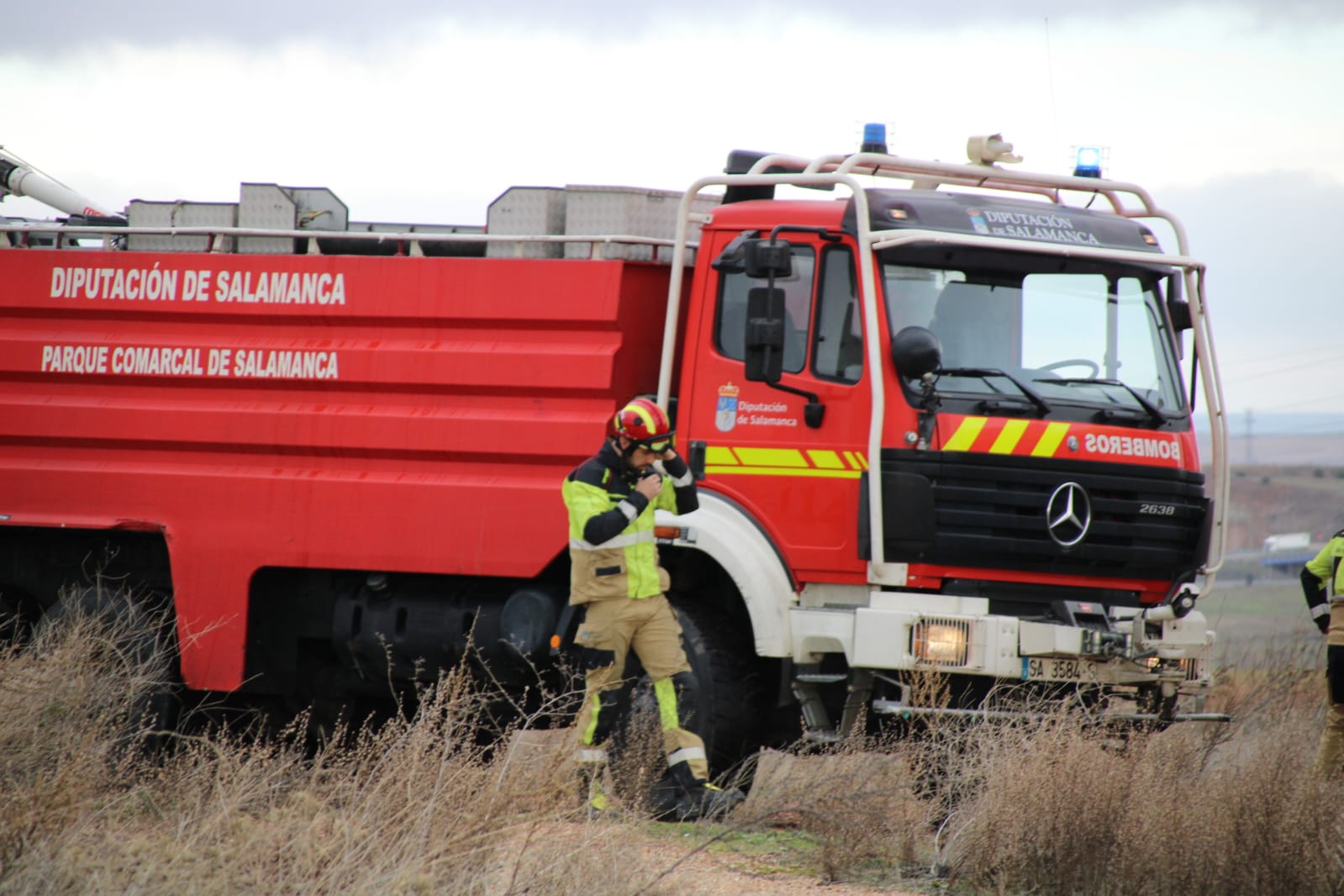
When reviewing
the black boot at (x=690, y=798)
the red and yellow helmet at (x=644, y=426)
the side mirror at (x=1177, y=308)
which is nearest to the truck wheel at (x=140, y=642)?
the black boot at (x=690, y=798)

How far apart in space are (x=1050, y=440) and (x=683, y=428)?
1674 millimetres

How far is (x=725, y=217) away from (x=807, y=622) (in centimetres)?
194

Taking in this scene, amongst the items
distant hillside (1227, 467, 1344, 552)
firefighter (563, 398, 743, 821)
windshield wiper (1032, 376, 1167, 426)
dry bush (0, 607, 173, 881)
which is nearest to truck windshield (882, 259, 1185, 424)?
windshield wiper (1032, 376, 1167, 426)

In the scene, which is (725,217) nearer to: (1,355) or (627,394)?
(627,394)

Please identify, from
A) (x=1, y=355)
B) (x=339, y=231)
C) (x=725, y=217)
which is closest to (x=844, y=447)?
(x=725, y=217)

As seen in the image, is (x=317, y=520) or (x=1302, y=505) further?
(x=1302, y=505)

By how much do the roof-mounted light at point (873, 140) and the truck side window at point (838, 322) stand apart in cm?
90

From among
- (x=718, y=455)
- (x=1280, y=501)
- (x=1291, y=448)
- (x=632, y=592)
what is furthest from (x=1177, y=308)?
(x=1291, y=448)

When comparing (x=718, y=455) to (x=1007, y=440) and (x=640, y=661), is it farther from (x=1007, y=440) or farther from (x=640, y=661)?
(x=1007, y=440)

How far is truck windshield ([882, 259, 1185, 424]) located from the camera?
23.3 ft

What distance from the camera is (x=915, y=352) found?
684 cm

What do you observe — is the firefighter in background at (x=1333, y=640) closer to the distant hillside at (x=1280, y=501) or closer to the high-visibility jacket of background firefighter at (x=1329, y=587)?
the high-visibility jacket of background firefighter at (x=1329, y=587)

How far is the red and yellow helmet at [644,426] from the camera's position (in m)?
6.97

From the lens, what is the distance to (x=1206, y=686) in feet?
24.4
